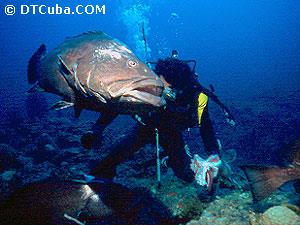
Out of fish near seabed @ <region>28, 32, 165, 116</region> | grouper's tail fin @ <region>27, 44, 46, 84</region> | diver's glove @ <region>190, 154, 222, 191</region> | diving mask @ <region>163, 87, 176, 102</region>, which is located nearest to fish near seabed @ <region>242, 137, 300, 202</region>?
diver's glove @ <region>190, 154, 222, 191</region>

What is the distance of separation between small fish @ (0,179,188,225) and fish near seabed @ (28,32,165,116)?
1.52 m

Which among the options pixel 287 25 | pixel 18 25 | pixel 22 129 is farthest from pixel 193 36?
pixel 22 129

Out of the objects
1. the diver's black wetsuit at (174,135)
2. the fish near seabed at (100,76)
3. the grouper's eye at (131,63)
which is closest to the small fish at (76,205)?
the diver's black wetsuit at (174,135)

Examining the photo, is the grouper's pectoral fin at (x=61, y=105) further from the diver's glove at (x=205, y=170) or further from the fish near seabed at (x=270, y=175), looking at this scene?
the fish near seabed at (x=270, y=175)

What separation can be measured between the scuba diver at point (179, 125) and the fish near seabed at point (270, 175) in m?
0.67

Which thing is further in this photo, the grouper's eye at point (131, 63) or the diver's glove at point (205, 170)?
the diver's glove at point (205, 170)

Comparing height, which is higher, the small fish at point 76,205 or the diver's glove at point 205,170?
the diver's glove at point 205,170

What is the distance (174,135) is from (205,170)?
127 cm

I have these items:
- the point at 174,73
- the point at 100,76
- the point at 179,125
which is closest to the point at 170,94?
the point at 174,73

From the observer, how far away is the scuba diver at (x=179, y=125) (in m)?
4.08

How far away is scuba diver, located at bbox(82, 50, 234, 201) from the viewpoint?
4.08 meters

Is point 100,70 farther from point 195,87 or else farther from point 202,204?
point 202,204

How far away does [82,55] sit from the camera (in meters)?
2.23

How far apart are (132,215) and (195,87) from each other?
247 cm
